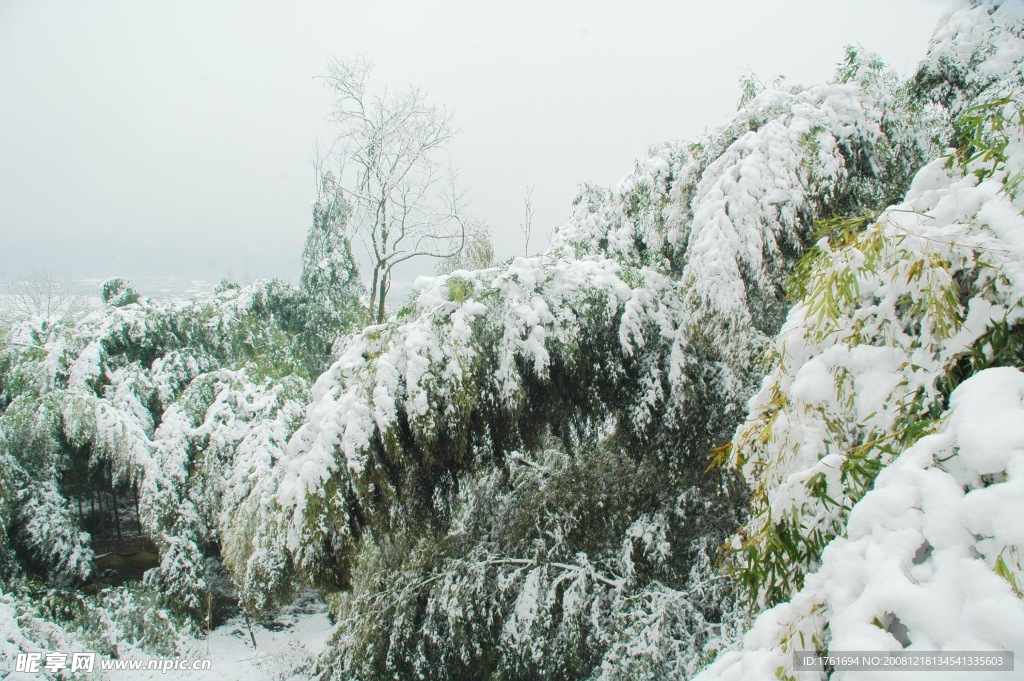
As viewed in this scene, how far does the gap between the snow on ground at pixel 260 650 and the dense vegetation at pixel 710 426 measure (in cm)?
93

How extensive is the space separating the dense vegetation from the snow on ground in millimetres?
935

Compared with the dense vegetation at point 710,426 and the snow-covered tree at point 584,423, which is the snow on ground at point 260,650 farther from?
the snow-covered tree at point 584,423

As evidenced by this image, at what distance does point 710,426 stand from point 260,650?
620cm

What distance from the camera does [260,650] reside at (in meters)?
6.20

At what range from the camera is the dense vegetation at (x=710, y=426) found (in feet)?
2.72

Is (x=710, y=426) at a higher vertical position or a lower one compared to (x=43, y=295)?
lower

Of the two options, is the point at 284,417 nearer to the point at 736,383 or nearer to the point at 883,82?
the point at 736,383

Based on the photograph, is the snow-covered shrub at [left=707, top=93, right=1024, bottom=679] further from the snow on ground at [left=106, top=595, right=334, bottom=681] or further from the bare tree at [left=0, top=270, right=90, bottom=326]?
the bare tree at [left=0, top=270, right=90, bottom=326]

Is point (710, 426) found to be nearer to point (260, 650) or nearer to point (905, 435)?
point (905, 435)

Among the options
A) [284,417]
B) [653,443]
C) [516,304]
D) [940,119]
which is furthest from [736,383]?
[284,417]

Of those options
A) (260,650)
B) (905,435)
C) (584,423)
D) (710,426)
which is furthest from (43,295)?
(905,435)

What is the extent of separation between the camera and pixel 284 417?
15.7 ft

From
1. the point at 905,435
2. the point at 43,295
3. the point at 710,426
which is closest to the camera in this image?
the point at 905,435

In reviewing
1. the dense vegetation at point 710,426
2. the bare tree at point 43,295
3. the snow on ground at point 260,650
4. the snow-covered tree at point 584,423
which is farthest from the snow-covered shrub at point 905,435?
the bare tree at point 43,295
